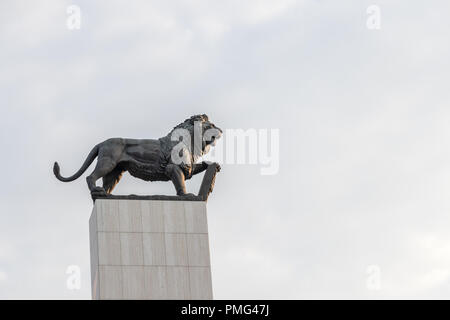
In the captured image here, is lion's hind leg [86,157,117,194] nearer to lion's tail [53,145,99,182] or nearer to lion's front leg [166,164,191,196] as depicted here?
lion's tail [53,145,99,182]

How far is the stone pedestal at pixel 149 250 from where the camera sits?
89.7ft

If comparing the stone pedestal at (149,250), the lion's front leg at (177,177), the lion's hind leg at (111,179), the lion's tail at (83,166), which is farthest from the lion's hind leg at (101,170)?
the lion's front leg at (177,177)

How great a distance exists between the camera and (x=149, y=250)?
27812 mm

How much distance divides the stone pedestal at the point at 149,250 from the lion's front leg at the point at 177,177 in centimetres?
54

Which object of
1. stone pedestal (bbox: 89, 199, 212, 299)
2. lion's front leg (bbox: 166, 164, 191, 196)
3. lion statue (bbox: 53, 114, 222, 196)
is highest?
lion statue (bbox: 53, 114, 222, 196)

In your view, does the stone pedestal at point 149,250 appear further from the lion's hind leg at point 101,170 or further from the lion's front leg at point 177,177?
the lion's hind leg at point 101,170

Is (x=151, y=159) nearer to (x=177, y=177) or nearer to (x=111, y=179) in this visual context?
(x=177, y=177)

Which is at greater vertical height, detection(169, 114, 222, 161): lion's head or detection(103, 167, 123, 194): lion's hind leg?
detection(169, 114, 222, 161): lion's head

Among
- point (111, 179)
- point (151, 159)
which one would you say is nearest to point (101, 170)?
point (111, 179)

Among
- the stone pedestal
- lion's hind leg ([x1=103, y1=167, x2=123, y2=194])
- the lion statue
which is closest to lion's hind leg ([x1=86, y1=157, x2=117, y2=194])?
the lion statue

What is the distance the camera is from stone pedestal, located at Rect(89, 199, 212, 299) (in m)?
27.3
